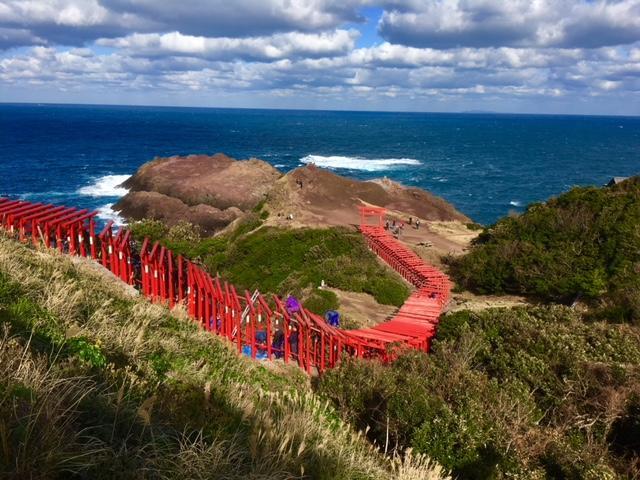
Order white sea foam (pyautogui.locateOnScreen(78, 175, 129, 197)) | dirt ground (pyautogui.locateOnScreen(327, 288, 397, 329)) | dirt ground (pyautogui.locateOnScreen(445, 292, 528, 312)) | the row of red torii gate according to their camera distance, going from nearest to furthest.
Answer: the row of red torii gate < dirt ground (pyautogui.locateOnScreen(327, 288, 397, 329)) < dirt ground (pyautogui.locateOnScreen(445, 292, 528, 312)) < white sea foam (pyautogui.locateOnScreen(78, 175, 129, 197))

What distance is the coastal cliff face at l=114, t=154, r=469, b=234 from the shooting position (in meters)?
41.1

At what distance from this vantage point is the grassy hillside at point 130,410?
3.81 meters

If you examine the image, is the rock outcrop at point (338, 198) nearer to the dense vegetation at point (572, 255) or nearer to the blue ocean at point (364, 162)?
the blue ocean at point (364, 162)

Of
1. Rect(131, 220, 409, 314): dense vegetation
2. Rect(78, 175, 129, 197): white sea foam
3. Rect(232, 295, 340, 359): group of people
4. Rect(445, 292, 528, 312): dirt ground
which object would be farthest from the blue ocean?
Rect(232, 295, 340, 359): group of people

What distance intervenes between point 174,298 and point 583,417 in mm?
12034

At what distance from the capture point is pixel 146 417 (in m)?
4.52

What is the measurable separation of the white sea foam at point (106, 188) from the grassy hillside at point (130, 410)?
60585 mm

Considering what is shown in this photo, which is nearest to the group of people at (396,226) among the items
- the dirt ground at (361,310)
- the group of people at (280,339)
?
the dirt ground at (361,310)

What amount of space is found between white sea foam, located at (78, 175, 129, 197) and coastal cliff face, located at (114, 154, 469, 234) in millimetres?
1652

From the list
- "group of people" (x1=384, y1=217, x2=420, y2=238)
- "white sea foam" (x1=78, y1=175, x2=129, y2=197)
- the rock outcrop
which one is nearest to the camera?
"group of people" (x1=384, y1=217, x2=420, y2=238)

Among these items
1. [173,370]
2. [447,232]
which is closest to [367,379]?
[173,370]

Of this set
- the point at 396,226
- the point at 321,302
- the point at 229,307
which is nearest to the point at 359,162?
the point at 396,226

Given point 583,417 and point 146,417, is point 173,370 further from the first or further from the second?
point 583,417

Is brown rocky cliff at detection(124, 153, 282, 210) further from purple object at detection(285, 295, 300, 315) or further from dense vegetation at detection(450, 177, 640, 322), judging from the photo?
purple object at detection(285, 295, 300, 315)
